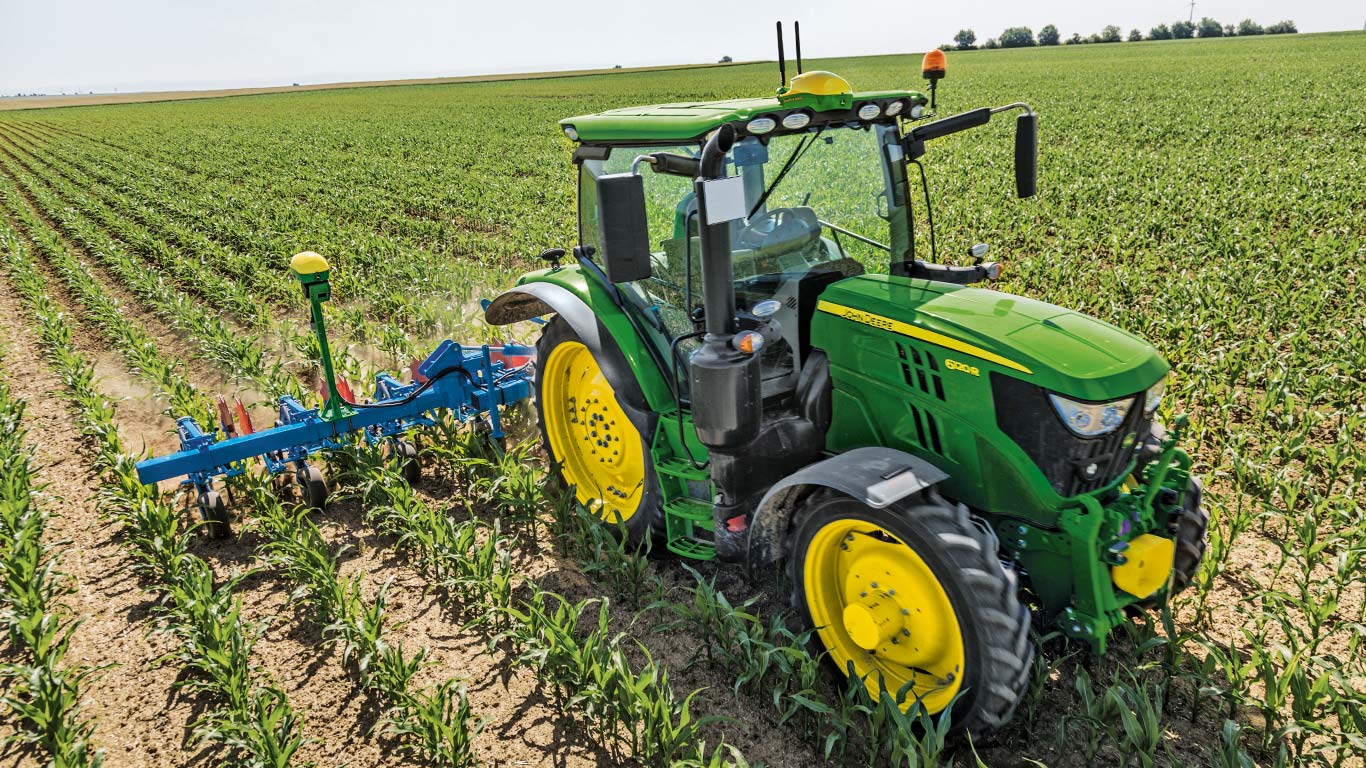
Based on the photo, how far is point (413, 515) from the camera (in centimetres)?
432

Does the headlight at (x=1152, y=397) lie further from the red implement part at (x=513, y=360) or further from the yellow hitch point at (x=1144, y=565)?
the red implement part at (x=513, y=360)

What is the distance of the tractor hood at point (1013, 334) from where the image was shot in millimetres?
2725

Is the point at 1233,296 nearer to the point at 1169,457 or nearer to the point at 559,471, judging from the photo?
the point at 1169,457

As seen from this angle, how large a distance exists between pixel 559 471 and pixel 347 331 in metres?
4.70

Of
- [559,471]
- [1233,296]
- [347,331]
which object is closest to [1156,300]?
[1233,296]

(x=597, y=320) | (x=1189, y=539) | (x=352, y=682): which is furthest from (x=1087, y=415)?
(x=352, y=682)

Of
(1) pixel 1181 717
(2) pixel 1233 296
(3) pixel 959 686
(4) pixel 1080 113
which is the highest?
(4) pixel 1080 113

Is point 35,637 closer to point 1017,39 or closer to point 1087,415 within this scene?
point 1087,415

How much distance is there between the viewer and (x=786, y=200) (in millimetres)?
3471

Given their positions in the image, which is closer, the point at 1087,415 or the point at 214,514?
the point at 1087,415

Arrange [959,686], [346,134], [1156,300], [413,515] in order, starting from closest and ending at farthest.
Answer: [959,686] < [413,515] < [1156,300] < [346,134]

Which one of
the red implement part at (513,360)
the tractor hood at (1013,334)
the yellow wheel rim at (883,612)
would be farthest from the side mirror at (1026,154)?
the red implement part at (513,360)

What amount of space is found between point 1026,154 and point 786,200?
101 cm

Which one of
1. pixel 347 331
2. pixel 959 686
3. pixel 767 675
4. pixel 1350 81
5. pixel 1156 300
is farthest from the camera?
pixel 1350 81
